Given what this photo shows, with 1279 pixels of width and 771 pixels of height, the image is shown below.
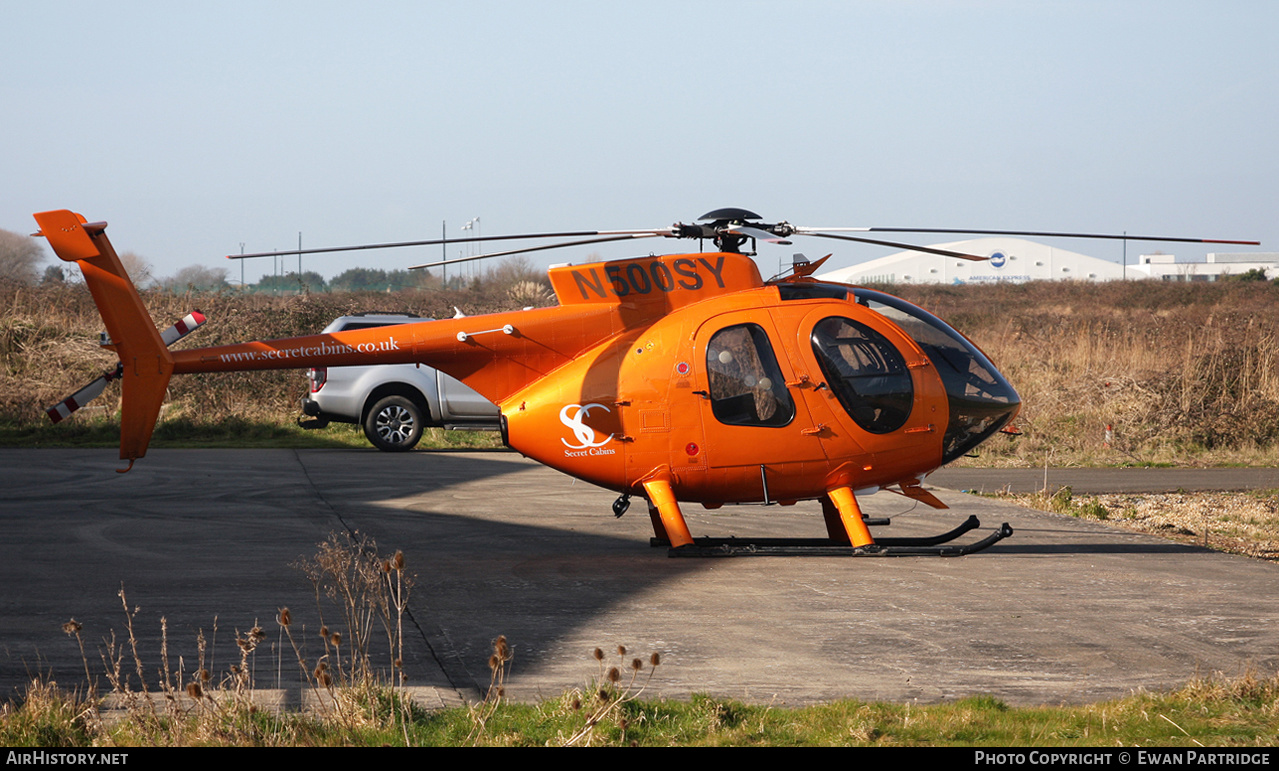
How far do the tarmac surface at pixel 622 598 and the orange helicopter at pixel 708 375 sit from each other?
75 cm

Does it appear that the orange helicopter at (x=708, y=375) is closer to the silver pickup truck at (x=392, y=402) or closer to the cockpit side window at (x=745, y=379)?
the cockpit side window at (x=745, y=379)

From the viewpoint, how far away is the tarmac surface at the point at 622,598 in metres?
5.85

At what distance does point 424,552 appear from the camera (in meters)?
9.44

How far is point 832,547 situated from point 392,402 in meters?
10.4

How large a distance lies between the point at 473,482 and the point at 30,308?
52.6 feet

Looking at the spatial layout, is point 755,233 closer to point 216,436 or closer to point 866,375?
point 866,375

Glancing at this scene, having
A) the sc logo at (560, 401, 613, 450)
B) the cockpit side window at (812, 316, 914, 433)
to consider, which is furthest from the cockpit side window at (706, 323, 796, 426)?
the sc logo at (560, 401, 613, 450)

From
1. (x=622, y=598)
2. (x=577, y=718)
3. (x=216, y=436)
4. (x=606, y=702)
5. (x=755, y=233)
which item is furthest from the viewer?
(x=216, y=436)

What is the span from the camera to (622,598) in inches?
301

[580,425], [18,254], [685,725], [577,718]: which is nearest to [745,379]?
[580,425]

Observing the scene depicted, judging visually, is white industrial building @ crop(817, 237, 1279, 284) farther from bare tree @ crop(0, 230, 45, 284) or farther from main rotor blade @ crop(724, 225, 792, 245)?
main rotor blade @ crop(724, 225, 792, 245)

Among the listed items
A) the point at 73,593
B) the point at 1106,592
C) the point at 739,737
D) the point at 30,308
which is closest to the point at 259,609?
the point at 73,593

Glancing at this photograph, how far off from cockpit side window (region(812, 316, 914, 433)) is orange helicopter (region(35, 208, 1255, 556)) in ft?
0.04

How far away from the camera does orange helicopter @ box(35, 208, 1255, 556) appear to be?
904 centimetres
